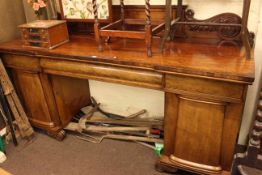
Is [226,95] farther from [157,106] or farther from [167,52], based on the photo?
[157,106]

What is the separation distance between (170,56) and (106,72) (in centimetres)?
40

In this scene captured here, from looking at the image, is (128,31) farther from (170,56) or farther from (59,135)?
(59,135)

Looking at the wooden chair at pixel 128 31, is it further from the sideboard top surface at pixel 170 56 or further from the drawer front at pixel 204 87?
the drawer front at pixel 204 87

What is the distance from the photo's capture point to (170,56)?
136cm

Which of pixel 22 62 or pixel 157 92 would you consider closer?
pixel 22 62

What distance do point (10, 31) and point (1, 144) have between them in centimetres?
92

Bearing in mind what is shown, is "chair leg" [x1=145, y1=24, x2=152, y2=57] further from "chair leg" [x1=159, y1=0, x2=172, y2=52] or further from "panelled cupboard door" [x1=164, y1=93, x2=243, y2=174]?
"panelled cupboard door" [x1=164, y1=93, x2=243, y2=174]

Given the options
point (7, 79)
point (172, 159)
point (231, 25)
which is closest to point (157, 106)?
point (172, 159)

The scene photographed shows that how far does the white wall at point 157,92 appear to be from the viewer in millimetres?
1475

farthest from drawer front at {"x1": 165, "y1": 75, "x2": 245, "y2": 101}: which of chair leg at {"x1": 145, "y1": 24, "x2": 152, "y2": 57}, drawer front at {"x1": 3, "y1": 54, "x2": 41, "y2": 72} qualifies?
drawer front at {"x1": 3, "y1": 54, "x2": 41, "y2": 72}

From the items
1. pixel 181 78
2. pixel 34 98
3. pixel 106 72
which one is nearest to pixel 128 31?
pixel 106 72

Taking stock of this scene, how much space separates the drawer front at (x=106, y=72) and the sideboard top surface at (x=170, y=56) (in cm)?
5

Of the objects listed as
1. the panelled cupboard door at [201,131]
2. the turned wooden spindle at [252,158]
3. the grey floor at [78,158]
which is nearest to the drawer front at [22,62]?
the grey floor at [78,158]

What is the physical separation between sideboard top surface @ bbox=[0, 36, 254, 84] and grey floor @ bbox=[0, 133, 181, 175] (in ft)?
2.56
